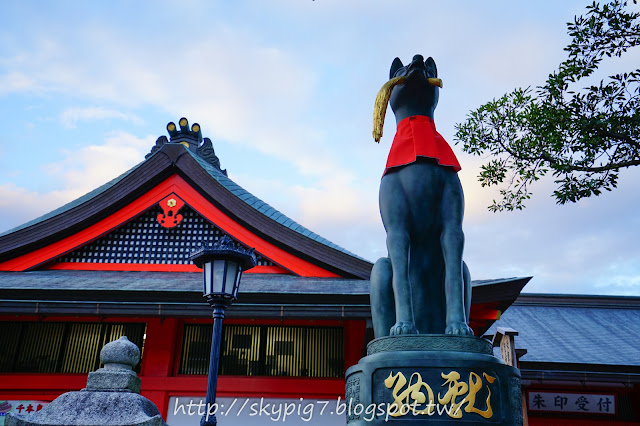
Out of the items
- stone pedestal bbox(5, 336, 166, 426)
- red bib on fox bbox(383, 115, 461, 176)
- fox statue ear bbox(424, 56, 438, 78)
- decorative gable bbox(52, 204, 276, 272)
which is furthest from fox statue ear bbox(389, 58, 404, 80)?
decorative gable bbox(52, 204, 276, 272)

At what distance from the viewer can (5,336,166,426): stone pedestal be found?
399 centimetres

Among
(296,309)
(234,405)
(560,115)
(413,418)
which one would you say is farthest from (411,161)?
(234,405)

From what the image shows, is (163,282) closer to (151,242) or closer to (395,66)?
(151,242)

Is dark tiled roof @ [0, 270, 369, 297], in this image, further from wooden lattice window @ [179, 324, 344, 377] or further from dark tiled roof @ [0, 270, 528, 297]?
wooden lattice window @ [179, 324, 344, 377]

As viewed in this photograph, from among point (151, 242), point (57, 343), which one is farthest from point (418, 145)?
point (57, 343)

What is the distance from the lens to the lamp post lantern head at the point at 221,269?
533 cm

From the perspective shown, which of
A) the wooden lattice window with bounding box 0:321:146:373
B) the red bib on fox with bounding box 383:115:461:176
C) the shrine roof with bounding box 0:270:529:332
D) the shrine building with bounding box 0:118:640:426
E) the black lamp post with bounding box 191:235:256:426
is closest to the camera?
the red bib on fox with bounding box 383:115:461:176

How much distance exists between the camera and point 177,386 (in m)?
8.19

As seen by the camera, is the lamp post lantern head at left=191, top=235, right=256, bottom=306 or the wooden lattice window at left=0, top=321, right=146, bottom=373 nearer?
the lamp post lantern head at left=191, top=235, right=256, bottom=306

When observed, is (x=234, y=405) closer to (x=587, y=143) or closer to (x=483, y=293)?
(x=483, y=293)

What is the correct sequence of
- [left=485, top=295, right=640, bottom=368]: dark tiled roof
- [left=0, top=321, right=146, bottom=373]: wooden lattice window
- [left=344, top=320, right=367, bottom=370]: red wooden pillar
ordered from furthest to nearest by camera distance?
[left=485, top=295, right=640, bottom=368]: dark tiled roof → [left=0, top=321, right=146, bottom=373]: wooden lattice window → [left=344, top=320, right=367, bottom=370]: red wooden pillar

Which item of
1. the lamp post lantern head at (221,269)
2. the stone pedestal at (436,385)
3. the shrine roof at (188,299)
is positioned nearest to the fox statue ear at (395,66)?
the stone pedestal at (436,385)

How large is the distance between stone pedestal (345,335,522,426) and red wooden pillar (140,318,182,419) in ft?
18.8

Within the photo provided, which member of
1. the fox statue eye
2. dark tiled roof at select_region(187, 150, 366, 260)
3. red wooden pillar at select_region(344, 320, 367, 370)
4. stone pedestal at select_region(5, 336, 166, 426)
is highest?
dark tiled roof at select_region(187, 150, 366, 260)
